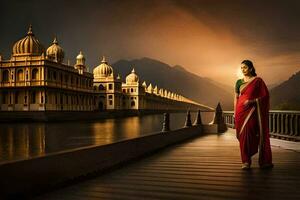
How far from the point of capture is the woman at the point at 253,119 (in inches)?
229

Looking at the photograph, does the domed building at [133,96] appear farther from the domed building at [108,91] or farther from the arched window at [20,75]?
the arched window at [20,75]

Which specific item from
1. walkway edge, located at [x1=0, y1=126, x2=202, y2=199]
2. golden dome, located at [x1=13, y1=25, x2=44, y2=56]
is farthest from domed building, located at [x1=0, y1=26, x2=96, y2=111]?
walkway edge, located at [x1=0, y1=126, x2=202, y2=199]

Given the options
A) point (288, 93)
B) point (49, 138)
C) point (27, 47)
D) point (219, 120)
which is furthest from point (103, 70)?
point (219, 120)

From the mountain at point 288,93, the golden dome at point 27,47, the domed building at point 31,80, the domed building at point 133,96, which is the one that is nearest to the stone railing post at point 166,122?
the mountain at point 288,93

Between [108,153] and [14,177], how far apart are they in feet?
7.63

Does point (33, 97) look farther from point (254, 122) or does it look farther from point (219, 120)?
point (254, 122)

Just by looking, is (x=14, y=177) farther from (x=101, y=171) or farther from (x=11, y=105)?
(x=11, y=105)

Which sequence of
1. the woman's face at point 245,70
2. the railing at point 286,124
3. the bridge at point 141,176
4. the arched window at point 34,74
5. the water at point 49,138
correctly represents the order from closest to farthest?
the bridge at point 141,176, the woman's face at point 245,70, the railing at point 286,124, the water at point 49,138, the arched window at point 34,74

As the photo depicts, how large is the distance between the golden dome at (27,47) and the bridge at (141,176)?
48274 millimetres

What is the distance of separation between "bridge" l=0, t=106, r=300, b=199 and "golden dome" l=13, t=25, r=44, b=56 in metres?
48.3

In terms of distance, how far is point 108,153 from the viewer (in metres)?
6.09

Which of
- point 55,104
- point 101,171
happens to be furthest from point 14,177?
point 55,104

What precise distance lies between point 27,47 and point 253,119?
51.0 meters

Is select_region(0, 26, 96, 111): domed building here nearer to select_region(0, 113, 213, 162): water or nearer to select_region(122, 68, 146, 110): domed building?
select_region(0, 113, 213, 162): water
